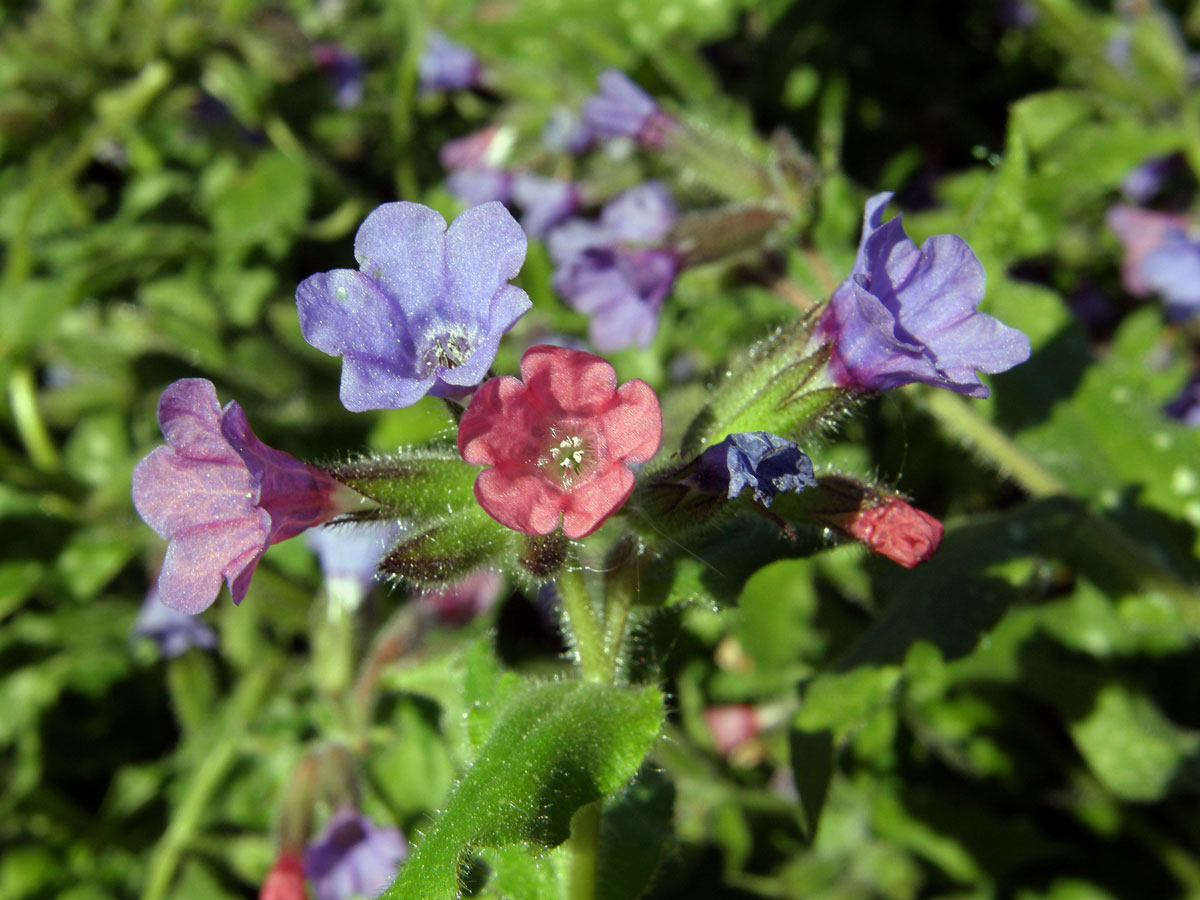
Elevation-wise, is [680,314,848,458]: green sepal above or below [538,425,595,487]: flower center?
below

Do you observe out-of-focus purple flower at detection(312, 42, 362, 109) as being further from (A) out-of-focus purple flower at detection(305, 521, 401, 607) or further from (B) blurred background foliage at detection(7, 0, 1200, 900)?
(A) out-of-focus purple flower at detection(305, 521, 401, 607)

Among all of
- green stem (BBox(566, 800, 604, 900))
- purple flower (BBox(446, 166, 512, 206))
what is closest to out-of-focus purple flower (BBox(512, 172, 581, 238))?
purple flower (BBox(446, 166, 512, 206))

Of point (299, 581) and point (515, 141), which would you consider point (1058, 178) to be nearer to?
point (515, 141)

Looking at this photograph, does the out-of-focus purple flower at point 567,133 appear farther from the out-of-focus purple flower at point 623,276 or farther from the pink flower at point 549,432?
the pink flower at point 549,432

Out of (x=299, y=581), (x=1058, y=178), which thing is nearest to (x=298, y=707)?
(x=299, y=581)

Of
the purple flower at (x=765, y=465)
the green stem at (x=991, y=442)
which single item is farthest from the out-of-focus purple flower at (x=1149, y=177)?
the purple flower at (x=765, y=465)
